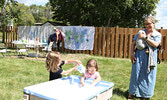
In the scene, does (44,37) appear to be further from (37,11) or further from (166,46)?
(37,11)

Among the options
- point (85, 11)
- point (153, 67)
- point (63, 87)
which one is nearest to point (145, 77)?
point (153, 67)

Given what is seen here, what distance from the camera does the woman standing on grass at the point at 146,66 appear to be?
11.2ft

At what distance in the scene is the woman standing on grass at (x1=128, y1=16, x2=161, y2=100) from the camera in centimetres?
342

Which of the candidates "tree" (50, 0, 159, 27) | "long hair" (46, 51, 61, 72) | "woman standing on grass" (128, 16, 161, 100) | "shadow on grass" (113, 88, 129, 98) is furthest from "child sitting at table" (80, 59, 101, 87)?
"tree" (50, 0, 159, 27)

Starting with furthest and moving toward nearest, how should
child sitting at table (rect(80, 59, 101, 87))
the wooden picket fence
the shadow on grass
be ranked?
the wooden picket fence → the shadow on grass → child sitting at table (rect(80, 59, 101, 87))

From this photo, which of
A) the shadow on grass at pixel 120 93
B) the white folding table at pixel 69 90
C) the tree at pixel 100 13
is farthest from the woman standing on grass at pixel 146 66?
the tree at pixel 100 13

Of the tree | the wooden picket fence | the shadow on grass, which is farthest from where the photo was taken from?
the tree

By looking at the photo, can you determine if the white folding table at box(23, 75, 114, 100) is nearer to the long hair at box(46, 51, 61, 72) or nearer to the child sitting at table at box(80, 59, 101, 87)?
the child sitting at table at box(80, 59, 101, 87)

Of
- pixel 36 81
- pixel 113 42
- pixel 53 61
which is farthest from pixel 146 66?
pixel 113 42

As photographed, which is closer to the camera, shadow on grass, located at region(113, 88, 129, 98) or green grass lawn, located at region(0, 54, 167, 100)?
green grass lawn, located at region(0, 54, 167, 100)

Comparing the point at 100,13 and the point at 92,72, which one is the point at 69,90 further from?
the point at 100,13

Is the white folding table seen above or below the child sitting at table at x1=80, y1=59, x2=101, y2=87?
below

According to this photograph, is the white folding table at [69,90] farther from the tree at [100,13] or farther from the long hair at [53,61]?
the tree at [100,13]

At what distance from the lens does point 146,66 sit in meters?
3.57
